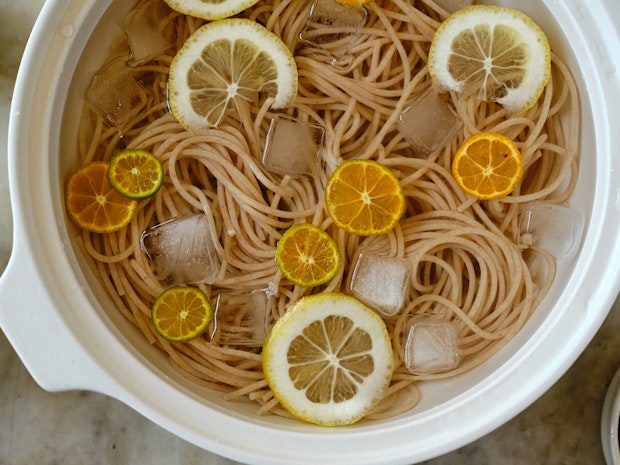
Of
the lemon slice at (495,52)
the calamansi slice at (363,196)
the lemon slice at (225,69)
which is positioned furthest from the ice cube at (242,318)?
the lemon slice at (495,52)

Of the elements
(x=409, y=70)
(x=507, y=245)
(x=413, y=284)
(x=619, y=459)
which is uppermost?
(x=409, y=70)

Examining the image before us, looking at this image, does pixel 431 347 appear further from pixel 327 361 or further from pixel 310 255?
pixel 310 255

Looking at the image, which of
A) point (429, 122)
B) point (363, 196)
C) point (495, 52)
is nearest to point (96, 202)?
point (363, 196)

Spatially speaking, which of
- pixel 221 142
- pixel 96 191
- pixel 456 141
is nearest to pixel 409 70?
pixel 456 141

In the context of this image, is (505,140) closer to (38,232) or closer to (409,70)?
(409,70)

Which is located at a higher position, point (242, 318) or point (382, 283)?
point (382, 283)

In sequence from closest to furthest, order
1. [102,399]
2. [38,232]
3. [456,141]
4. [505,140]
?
1. [38,232]
2. [505,140]
3. [456,141]
4. [102,399]

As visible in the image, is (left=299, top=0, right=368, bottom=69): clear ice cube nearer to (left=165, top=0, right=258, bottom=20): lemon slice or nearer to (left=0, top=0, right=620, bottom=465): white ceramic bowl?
(left=165, top=0, right=258, bottom=20): lemon slice
